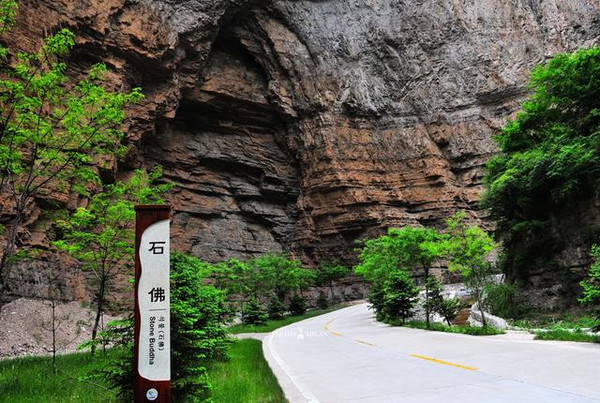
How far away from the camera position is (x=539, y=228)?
19.8 m

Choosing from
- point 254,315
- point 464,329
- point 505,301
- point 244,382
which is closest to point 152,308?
point 244,382

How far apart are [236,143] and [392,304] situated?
3403 cm

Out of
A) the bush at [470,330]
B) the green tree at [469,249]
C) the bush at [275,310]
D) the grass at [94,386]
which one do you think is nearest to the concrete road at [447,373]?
the grass at [94,386]

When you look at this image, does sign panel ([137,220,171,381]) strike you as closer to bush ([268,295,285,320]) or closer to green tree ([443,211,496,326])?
green tree ([443,211,496,326])

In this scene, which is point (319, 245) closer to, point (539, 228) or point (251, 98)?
point (251, 98)

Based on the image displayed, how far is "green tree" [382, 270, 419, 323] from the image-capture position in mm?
21203

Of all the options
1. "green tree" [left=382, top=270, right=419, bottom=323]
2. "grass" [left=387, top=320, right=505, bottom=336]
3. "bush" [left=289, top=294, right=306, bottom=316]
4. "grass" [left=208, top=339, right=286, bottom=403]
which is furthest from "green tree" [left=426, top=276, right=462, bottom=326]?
"bush" [left=289, top=294, right=306, bottom=316]

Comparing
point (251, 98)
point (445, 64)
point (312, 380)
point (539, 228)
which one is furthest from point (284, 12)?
point (312, 380)

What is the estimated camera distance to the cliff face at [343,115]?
47625mm

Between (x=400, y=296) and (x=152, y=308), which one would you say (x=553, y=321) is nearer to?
(x=400, y=296)

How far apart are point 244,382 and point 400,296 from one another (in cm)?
1522

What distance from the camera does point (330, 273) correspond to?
45.7 meters

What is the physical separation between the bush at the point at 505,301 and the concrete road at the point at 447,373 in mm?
8528

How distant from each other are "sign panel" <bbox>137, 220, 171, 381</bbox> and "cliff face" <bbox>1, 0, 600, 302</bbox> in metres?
41.7
